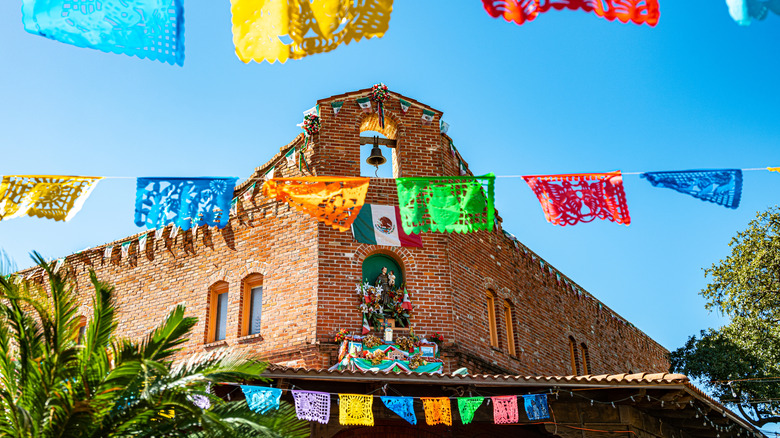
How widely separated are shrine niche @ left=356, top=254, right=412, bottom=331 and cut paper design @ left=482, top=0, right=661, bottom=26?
9.11 meters

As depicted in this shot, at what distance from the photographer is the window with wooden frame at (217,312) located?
45.3ft

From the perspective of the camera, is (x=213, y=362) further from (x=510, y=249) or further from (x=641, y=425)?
(x=510, y=249)

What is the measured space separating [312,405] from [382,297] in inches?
147

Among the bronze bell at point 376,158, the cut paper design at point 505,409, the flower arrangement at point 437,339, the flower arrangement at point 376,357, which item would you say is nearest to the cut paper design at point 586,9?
the cut paper design at point 505,409

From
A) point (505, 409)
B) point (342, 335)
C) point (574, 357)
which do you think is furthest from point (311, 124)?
point (574, 357)

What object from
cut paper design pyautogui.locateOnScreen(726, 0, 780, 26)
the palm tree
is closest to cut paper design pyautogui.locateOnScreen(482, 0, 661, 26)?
cut paper design pyautogui.locateOnScreen(726, 0, 780, 26)

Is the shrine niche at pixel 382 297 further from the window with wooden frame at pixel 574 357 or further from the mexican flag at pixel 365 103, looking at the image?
the window with wooden frame at pixel 574 357

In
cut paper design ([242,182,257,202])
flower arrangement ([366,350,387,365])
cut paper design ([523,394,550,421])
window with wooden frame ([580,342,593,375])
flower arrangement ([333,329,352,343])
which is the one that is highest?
cut paper design ([242,182,257,202])

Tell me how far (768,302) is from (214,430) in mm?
18495

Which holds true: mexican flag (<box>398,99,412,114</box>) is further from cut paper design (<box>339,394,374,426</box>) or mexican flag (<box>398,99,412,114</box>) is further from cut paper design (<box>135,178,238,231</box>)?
cut paper design (<box>339,394,374,426</box>)

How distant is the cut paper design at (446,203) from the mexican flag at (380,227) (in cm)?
207

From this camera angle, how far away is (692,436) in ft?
42.4

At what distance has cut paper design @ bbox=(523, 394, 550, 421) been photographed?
32.6ft

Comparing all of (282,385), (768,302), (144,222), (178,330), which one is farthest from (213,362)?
(768,302)
